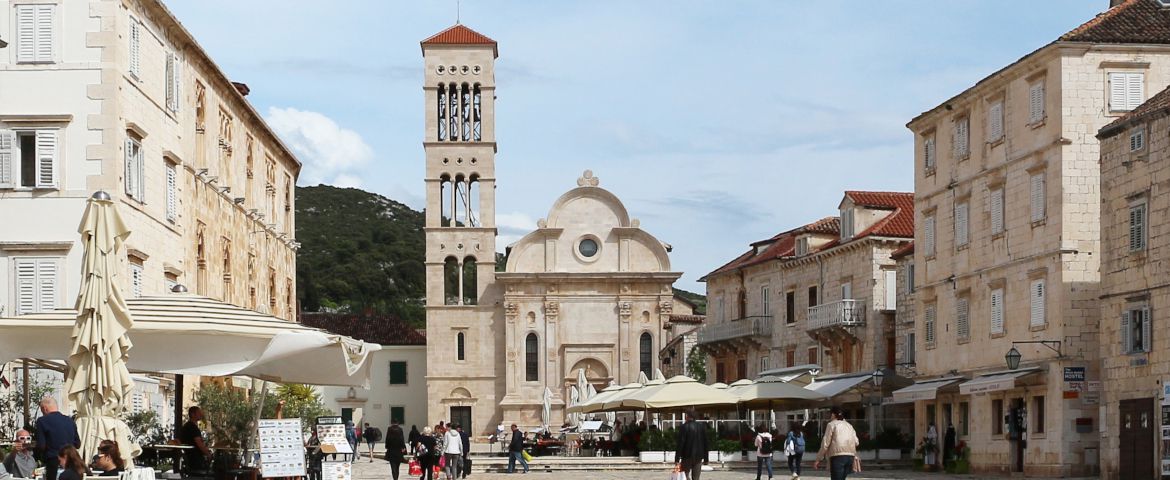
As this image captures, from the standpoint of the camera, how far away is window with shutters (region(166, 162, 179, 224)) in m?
33.6

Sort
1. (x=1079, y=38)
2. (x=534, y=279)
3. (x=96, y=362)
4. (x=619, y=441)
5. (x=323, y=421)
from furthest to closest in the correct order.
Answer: (x=534, y=279), (x=619, y=441), (x=1079, y=38), (x=323, y=421), (x=96, y=362)

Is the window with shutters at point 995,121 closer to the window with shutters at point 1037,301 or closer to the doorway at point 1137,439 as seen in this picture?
the window with shutters at point 1037,301

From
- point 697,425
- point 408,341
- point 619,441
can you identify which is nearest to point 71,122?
point 697,425

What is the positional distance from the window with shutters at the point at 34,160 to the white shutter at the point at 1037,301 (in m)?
20.1

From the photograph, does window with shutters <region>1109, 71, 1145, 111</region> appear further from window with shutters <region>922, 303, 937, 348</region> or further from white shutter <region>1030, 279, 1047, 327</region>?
window with shutters <region>922, 303, 937, 348</region>

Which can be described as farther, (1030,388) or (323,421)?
(1030,388)

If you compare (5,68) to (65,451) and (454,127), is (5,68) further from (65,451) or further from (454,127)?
(454,127)

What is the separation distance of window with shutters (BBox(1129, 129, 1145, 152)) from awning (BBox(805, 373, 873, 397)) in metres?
14.6

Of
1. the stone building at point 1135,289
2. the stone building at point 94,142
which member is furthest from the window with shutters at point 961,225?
the stone building at point 94,142

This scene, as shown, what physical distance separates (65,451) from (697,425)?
40.8 feet

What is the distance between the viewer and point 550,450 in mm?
53062

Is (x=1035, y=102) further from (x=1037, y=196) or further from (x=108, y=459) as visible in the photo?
(x=108, y=459)

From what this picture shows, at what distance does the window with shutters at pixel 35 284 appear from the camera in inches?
1123

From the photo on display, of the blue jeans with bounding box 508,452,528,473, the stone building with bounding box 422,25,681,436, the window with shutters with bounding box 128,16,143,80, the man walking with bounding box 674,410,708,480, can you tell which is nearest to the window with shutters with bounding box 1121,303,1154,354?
the man walking with bounding box 674,410,708,480
